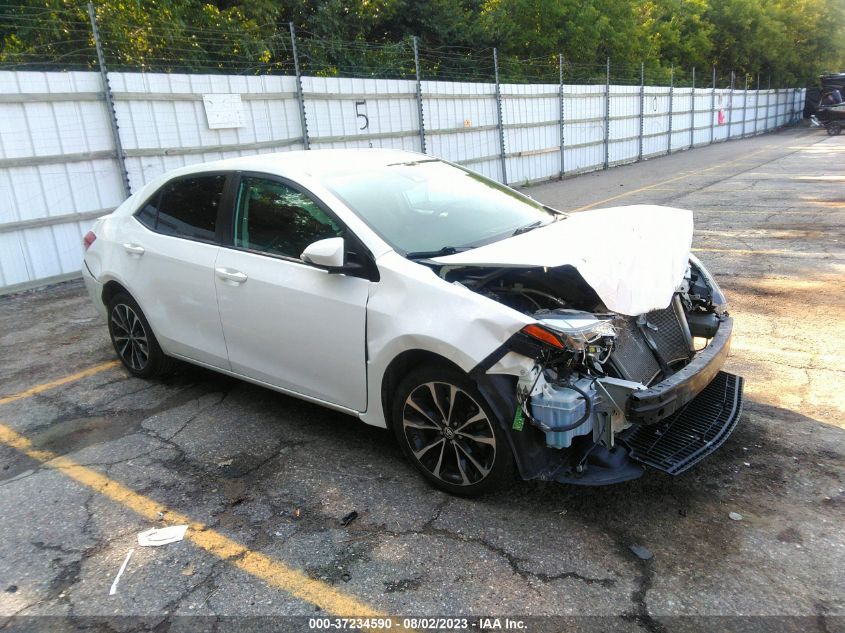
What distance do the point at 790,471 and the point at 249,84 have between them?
10.0 m

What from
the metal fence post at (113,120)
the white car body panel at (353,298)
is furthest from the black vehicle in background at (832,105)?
the white car body panel at (353,298)

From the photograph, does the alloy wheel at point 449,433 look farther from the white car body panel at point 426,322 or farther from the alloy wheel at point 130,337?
the alloy wheel at point 130,337

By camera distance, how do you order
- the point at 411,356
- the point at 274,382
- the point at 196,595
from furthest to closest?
the point at 274,382 → the point at 411,356 → the point at 196,595

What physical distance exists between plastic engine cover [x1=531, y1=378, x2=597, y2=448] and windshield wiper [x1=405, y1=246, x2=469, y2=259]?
0.96m

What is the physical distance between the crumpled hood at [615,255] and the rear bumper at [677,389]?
348 mm

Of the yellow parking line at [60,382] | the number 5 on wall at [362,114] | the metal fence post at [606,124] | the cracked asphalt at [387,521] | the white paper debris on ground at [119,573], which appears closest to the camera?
the cracked asphalt at [387,521]

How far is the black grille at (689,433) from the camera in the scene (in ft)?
10.0

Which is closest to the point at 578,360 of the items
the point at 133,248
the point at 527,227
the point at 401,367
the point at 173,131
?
the point at 401,367

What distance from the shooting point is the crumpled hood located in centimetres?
309

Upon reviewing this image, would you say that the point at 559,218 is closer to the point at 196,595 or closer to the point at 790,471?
the point at 790,471

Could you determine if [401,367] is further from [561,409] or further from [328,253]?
[561,409]

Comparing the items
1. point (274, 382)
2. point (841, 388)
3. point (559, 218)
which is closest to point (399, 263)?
point (274, 382)

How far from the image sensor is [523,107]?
1828 centimetres

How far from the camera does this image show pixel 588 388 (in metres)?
2.93
